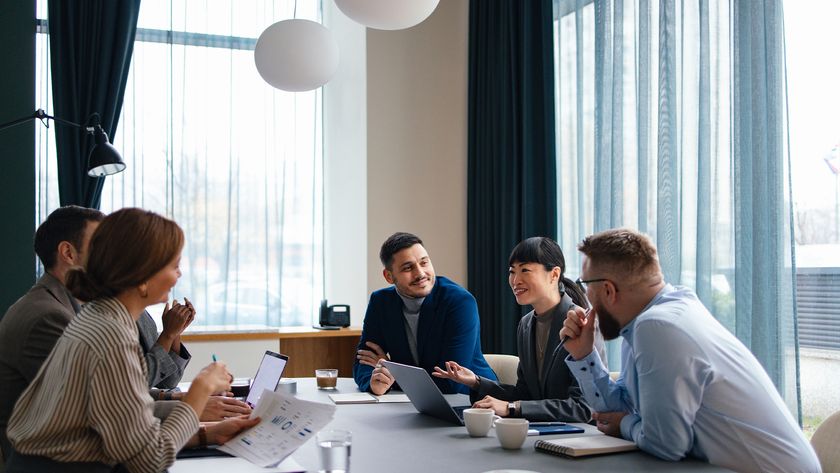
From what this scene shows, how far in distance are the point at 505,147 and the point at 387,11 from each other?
5.50 ft

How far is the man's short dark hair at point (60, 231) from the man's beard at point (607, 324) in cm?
165

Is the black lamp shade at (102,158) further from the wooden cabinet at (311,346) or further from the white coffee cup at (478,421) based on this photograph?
the white coffee cup at (478,421)

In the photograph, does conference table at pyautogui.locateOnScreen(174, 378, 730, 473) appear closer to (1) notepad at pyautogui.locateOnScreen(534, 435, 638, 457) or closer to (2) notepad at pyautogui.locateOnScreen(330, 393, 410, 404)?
(1) notepad at pyautogui.locateOnScreen(534, 435, 638, 457)

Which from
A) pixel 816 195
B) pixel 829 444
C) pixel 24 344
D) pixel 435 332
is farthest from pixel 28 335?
pixel 816 195

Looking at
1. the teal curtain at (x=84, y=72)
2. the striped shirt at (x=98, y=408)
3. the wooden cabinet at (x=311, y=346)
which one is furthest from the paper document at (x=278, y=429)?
the teal curtain at (x=84, y=72)

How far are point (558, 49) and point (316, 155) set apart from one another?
1.97 m

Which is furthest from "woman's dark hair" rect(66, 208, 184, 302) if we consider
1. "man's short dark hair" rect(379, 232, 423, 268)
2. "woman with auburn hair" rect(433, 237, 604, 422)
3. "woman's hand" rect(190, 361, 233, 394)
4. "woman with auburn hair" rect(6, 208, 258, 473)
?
"man's short dark hair" rect(379, 232, 423, 268)

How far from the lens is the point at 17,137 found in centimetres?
451

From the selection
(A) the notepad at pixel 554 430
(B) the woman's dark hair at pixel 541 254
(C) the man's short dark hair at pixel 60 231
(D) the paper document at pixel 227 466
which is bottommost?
(A) the notepad at pixel 554 430

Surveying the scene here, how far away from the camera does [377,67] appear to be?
16.8ft

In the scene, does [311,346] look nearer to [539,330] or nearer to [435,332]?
[435,332]

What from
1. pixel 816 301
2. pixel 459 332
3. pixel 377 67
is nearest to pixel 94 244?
pixel 459 332

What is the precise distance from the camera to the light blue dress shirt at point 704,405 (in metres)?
1.81

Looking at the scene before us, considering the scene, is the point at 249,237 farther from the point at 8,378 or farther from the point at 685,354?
the point at 685,354
